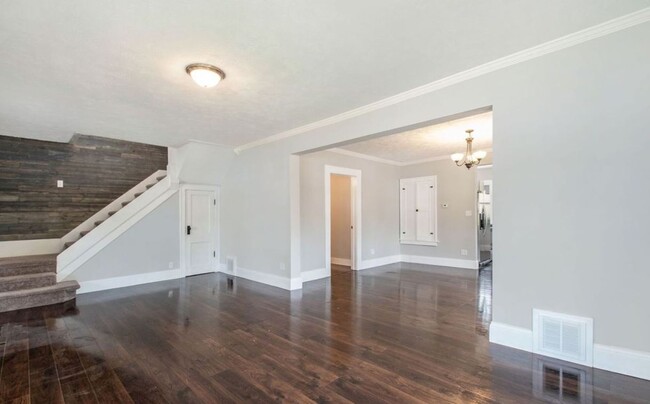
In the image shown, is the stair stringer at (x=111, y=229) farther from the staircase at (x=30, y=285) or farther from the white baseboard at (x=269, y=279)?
the white baseboard at (x=269, y=279)

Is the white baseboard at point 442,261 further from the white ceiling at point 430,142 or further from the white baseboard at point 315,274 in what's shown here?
the white baseboard at point 315,274

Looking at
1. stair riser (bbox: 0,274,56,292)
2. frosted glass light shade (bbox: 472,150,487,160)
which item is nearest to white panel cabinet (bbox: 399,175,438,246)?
frosted glass light shade (bbox: 472,150,487,160)

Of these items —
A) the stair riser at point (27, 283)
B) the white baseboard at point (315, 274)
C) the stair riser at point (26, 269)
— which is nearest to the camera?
the stair riser at point (27, 283)

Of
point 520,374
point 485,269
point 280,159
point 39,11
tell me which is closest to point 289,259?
point 280,159

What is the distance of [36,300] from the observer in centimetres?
438

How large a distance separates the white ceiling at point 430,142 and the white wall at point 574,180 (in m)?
1.39

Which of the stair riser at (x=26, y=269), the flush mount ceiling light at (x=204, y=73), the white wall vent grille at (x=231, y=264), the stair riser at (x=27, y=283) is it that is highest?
the flush mount ceiling light at (x=204, y=73)

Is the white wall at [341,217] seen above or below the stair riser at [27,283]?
above

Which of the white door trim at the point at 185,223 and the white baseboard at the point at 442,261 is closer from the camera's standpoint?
the white door trim at the point at 185,223

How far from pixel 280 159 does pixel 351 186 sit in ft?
7.09

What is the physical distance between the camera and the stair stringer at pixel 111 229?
491cm

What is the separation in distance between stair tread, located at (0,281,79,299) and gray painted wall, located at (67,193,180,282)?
325 mm

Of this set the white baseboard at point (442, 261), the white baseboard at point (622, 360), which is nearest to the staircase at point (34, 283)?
the white baseboard at point (622, 360)

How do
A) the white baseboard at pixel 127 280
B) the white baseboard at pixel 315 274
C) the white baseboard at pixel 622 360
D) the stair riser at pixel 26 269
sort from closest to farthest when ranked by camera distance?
the white baseboard at pixel 622 360 < the stair riser at pixel 26 269 < the white baseboard at pixel 127 280 < the white baseboard at pixel 315 274
